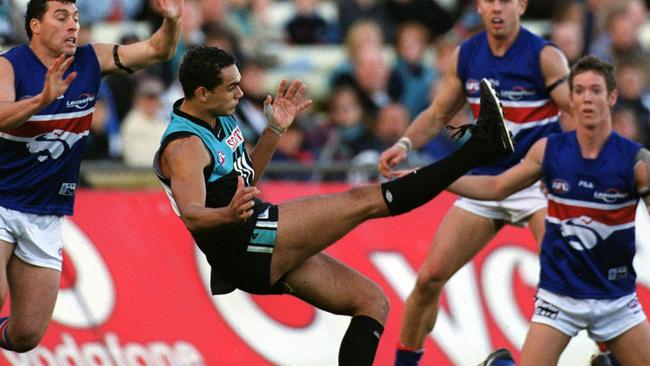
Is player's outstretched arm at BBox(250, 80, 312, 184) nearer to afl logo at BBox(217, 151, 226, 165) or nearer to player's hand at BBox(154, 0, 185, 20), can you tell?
afl logo at BBox(217, 151, 226, 165)

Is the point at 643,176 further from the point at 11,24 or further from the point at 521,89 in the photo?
the point at 11,24

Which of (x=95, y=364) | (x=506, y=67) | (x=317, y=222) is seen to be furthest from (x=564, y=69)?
(x=95, y=364)

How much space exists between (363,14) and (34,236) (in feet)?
23.5

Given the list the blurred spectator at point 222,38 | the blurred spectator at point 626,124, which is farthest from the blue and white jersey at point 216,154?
the blurred spectator at point 626,124

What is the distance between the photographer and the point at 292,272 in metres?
8.27

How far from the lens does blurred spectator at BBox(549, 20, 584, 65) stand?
14.7 metres

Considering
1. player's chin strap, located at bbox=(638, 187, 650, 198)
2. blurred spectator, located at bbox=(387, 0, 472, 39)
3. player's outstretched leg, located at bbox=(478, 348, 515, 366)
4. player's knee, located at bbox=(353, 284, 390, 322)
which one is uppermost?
player's chin strap, located at bbox=(638, 187, 650, 198)

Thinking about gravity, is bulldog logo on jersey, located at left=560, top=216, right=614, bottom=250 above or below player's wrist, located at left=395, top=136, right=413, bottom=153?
above

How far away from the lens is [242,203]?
295 inches

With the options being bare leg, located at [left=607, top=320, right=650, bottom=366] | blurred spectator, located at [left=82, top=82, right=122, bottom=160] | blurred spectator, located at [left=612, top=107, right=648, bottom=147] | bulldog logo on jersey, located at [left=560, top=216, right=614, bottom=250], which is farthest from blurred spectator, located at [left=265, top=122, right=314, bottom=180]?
bare leg, located at [left=607, top=320, right=650, bottom=366]

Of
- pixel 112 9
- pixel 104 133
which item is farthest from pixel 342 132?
pixel 112 9

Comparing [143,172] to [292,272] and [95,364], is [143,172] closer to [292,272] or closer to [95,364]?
[95,364]

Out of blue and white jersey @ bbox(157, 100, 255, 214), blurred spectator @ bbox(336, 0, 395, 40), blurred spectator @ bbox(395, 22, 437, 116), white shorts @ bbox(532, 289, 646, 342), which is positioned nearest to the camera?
blue and white jersey @ bbox(157, 100, 255, 214)

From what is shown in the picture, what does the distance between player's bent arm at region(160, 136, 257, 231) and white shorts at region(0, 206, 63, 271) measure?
1394 mm
